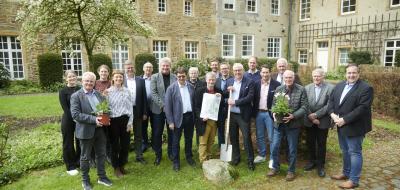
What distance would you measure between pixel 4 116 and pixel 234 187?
7.99 meters

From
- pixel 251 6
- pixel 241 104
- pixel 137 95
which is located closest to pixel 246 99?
pixel 241 104

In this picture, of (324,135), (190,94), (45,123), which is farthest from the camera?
(45,123)

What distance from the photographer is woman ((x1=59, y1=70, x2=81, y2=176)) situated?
16.4 feet

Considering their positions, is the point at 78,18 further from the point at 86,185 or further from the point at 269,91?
the point at 269,91

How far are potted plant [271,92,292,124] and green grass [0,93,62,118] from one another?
751 centimetres

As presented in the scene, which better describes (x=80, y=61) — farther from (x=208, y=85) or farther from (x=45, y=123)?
(x=208, y=85)

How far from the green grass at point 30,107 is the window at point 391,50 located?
57.1ft

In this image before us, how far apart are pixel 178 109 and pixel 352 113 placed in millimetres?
2812

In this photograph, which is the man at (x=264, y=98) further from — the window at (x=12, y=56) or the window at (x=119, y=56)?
the window at (x=12, y=56)

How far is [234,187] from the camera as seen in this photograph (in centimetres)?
495

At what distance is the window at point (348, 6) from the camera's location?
19.3 metres

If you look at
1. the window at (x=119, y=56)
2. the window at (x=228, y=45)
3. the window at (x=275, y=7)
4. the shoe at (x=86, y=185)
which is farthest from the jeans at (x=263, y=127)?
the window at (x=275, y=7)

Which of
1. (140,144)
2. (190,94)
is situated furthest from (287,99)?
(140,144)

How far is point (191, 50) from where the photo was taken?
20312mm
